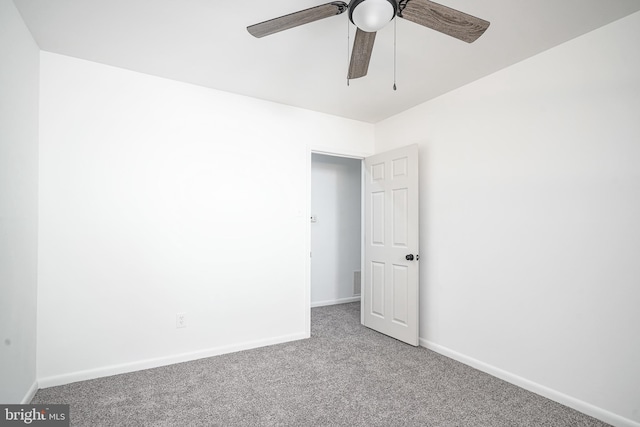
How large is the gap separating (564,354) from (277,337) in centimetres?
245

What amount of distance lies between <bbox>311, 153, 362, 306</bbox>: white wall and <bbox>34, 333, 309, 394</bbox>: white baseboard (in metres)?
1.58

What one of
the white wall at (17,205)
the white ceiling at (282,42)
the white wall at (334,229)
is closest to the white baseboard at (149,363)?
the white wall at (17,205)

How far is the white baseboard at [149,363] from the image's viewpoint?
237 centimetres

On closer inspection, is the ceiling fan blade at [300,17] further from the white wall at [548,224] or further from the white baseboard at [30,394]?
the white baseboard at [30,394]

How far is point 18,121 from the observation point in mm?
1988

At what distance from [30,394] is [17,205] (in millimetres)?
1301

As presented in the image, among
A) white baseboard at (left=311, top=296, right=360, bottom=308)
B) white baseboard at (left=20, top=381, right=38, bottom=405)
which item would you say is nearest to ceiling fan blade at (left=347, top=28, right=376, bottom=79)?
white baseboard at (left=20, top=381, right=38, bottom=405)

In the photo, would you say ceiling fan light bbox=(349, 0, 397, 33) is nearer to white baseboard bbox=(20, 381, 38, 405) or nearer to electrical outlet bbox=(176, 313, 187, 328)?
electrical outlet bbox=(176, 313, 187, 328)

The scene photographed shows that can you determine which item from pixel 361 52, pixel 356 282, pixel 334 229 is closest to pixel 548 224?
pixel 361 52

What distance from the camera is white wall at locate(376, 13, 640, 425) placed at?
77.6 inches

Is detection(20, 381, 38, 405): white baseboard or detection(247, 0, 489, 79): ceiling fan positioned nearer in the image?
detection(247, 0, 489, 79): ceiling fan

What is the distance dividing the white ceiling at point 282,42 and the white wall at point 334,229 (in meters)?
1.98

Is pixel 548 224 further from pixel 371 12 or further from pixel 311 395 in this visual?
pixel 311 395

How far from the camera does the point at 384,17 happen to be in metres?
1.50
